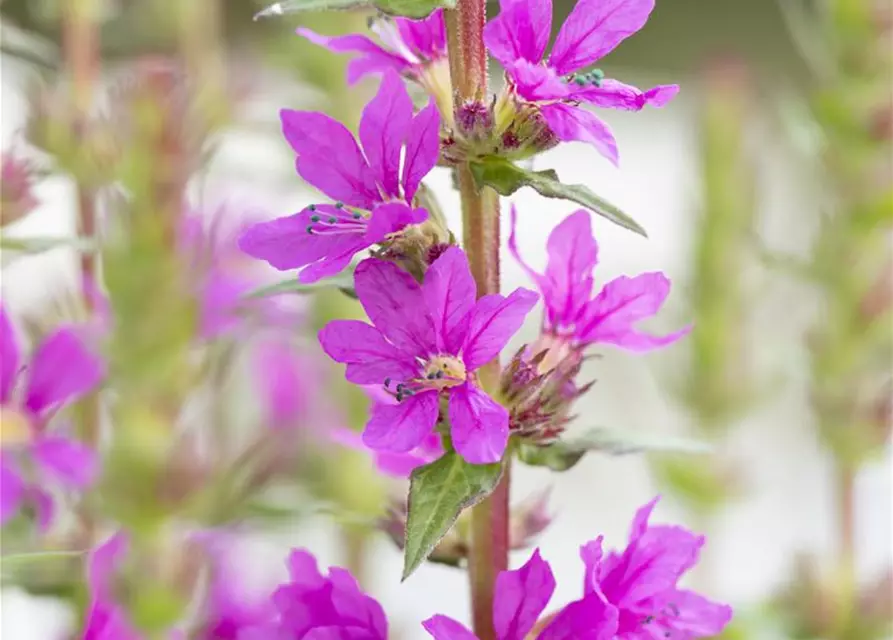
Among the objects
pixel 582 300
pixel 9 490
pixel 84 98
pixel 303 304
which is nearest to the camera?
pixel 582 300

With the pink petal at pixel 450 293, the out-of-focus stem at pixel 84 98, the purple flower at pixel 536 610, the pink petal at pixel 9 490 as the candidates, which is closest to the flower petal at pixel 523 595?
the purple flower at pixel 536 610

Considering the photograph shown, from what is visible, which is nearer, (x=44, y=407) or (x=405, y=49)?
(x=405, y=49)

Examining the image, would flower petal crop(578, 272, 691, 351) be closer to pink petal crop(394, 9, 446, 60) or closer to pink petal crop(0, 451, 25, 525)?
pink petal crop(394, 9, 446, 60)

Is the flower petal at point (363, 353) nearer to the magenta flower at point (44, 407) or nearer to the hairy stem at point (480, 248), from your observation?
the hairy stem at point (480, 248)

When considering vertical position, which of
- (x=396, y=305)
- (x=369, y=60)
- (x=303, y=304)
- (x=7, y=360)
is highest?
(x=369, y=60)

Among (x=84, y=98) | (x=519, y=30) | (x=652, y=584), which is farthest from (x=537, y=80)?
(x=84, y=98)

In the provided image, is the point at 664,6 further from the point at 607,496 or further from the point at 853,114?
the point at 853,114

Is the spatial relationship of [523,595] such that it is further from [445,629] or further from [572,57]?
[572,57]
